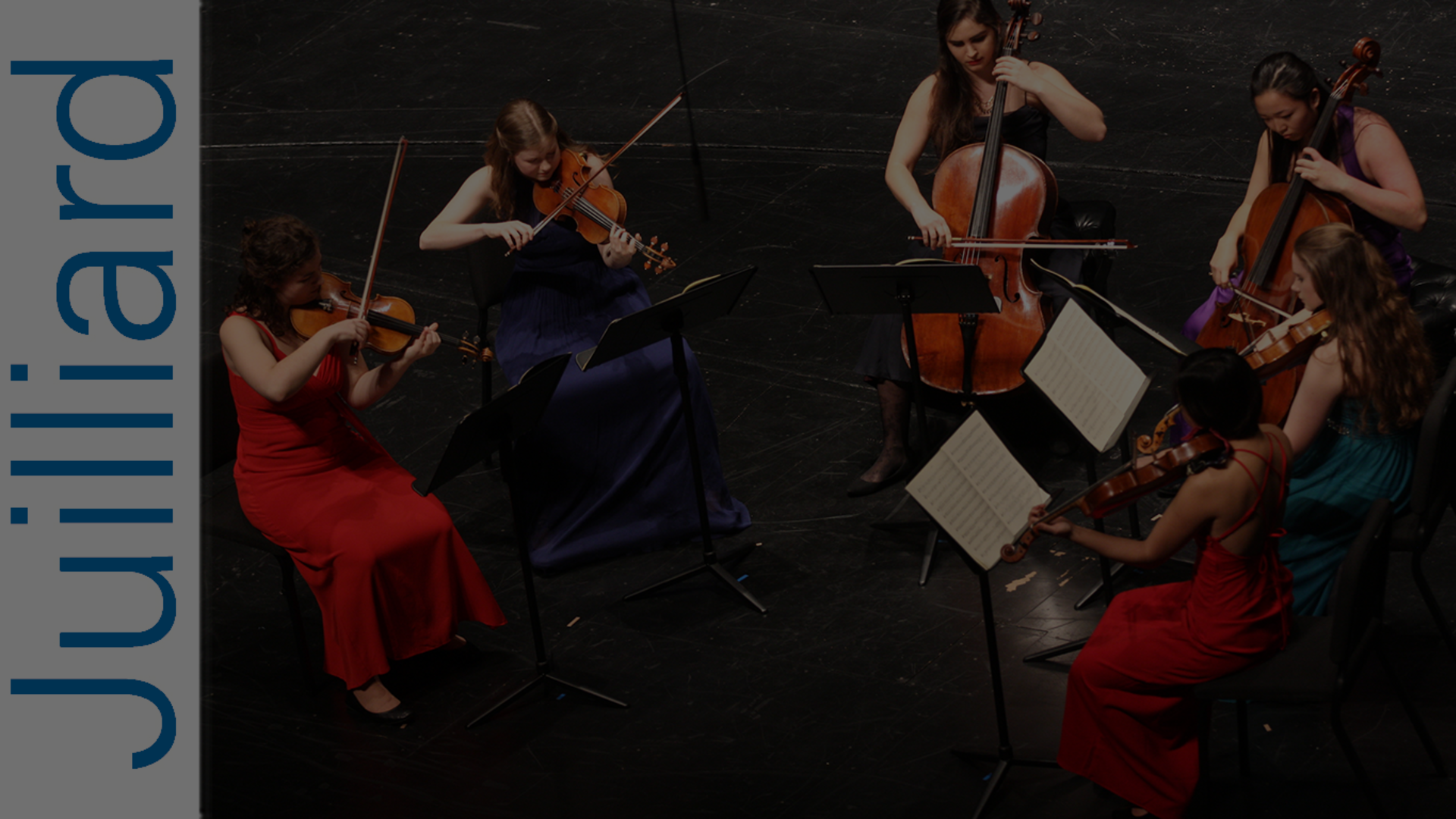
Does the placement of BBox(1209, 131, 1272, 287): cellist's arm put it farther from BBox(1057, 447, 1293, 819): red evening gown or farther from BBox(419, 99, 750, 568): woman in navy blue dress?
BBox(419, 99, 750, 568): woman in navy blue dress

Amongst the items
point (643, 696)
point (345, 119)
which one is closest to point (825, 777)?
point (643, 696)

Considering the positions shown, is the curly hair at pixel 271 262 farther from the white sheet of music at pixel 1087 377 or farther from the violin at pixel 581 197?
the white sheet of music at pixel 1087 377

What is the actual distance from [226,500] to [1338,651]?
269 cm

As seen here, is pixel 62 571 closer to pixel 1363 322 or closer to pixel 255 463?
pixel 255 463

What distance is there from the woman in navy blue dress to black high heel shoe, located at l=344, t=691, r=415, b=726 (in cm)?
68

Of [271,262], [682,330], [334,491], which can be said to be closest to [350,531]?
[334,491]

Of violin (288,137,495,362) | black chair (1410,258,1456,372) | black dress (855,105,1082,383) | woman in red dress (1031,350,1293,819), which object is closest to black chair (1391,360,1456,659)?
woman in red dress (1031,350,1293,819)

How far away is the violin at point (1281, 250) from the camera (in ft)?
11.6

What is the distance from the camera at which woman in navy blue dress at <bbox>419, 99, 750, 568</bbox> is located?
158 inches

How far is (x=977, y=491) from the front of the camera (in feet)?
9.02

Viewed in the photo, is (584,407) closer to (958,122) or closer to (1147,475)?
(958,122)

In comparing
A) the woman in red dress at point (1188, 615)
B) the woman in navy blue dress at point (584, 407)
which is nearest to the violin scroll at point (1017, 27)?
the woman in navy blue dress at point (584, 407)

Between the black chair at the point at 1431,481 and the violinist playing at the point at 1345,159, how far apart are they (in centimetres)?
74

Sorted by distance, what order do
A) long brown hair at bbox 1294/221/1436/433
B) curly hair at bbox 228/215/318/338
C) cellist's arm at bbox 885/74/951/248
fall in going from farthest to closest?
cellist's arm at bbox 885/74/951/248
curly hair at bbox 228/215/318/338
long brown hair at bbox 1294/221/1436/433
